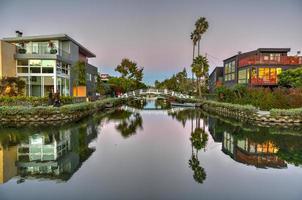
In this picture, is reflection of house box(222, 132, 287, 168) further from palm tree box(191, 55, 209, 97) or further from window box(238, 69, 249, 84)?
palm tree box(191, 55, 209, 97)

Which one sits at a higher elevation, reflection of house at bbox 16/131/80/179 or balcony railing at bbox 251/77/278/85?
balcony railing at bbox 251/77/278/85

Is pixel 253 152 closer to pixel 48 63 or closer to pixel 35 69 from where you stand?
pixel 48 63

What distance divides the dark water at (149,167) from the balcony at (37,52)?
648 inches

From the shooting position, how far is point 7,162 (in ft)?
28.1

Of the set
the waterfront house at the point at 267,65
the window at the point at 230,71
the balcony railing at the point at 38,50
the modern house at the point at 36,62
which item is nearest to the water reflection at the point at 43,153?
the modern house at the point at 36,62

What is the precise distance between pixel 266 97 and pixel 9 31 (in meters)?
33.6

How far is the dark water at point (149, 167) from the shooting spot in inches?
245

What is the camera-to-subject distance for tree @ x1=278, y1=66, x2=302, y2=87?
3522 cm

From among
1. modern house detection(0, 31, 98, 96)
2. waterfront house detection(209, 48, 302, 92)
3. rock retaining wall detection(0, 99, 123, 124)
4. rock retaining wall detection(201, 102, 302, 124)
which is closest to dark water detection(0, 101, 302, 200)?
rock retaining wall detection(0, 99, 123, 124)

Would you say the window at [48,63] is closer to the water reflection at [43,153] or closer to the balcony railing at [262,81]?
the water reflection at [43,153]

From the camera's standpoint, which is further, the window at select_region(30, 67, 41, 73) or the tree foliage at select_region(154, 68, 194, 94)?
the tree foliage at select_region(154, 68, 194, 94)

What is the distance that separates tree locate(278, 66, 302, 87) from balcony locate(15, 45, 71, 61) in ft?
99.3

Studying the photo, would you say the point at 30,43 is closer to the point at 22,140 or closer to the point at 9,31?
the point at 9,31

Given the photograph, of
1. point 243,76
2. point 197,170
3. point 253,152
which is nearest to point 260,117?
point 253,152
